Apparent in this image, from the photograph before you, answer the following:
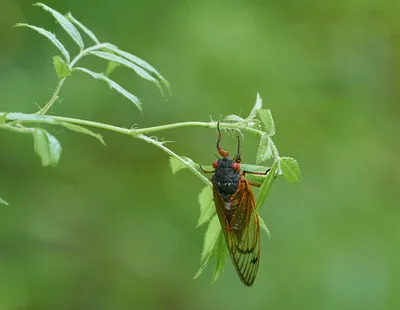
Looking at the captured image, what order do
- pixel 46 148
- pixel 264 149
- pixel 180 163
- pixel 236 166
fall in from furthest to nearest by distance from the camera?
pixel 236 166
pixel 180 163
pixel 264 149
pixel 46 148

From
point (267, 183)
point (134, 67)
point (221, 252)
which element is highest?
point (134, 67)

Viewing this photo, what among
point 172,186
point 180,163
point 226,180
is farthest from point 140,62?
point 172,186

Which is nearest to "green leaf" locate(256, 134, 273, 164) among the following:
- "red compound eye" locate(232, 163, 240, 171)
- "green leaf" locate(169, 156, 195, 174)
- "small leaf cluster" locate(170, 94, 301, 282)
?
"small leaf cluster" locate(170, 94, 301, 282)

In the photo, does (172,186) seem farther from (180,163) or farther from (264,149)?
(264,149)

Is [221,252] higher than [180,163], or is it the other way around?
[180,163]

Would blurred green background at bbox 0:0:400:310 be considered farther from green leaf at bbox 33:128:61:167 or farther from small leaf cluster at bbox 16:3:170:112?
green leaf at bbox 33:128:61:167

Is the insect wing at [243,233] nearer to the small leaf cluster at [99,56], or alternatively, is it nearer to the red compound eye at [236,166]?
the red compound eye at [236,166]

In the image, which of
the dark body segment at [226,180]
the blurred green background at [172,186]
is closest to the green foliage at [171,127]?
the dark body segment at [226,180]
